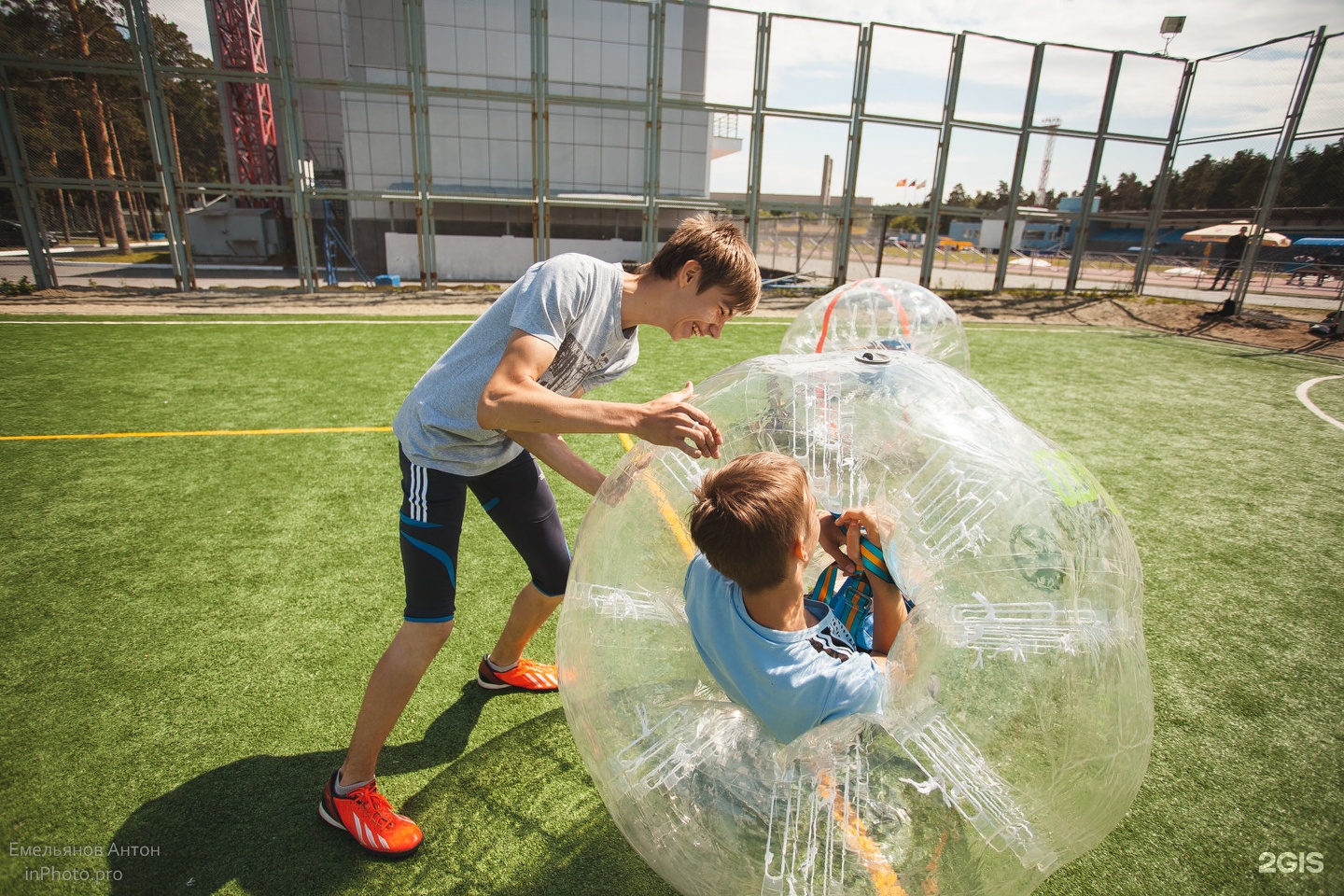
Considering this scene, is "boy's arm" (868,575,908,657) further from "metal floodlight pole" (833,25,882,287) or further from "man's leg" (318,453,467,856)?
"metal floodlight pole" (833,25,882,287)

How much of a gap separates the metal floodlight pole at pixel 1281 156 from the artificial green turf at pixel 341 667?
979cm

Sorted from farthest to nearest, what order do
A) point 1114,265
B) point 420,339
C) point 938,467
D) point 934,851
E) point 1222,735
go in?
1. point 1114,265
2. point 420,339
3. point 1222,735
4. point 938,467
5. point 934,851

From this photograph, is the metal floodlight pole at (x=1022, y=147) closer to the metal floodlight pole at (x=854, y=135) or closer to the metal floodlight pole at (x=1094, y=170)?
the metal floodlight pole at (x=1094, y=170)

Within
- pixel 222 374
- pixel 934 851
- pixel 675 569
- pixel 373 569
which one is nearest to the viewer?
pixel 934 851

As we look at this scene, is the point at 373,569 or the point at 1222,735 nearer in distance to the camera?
the point at 1222,735

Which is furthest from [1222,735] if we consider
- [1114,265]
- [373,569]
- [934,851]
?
[1114,265]

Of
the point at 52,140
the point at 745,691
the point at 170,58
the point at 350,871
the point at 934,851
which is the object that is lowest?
the point at 350,871

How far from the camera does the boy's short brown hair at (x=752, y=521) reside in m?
1.58

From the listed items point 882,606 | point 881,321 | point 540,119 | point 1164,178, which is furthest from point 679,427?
point 1164,178

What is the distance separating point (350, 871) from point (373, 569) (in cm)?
193

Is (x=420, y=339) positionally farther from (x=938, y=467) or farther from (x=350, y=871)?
(x=938, y=467)

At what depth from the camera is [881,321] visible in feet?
18.8

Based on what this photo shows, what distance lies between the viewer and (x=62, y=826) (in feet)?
7.19

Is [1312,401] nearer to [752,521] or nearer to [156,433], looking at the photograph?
[752,521]
